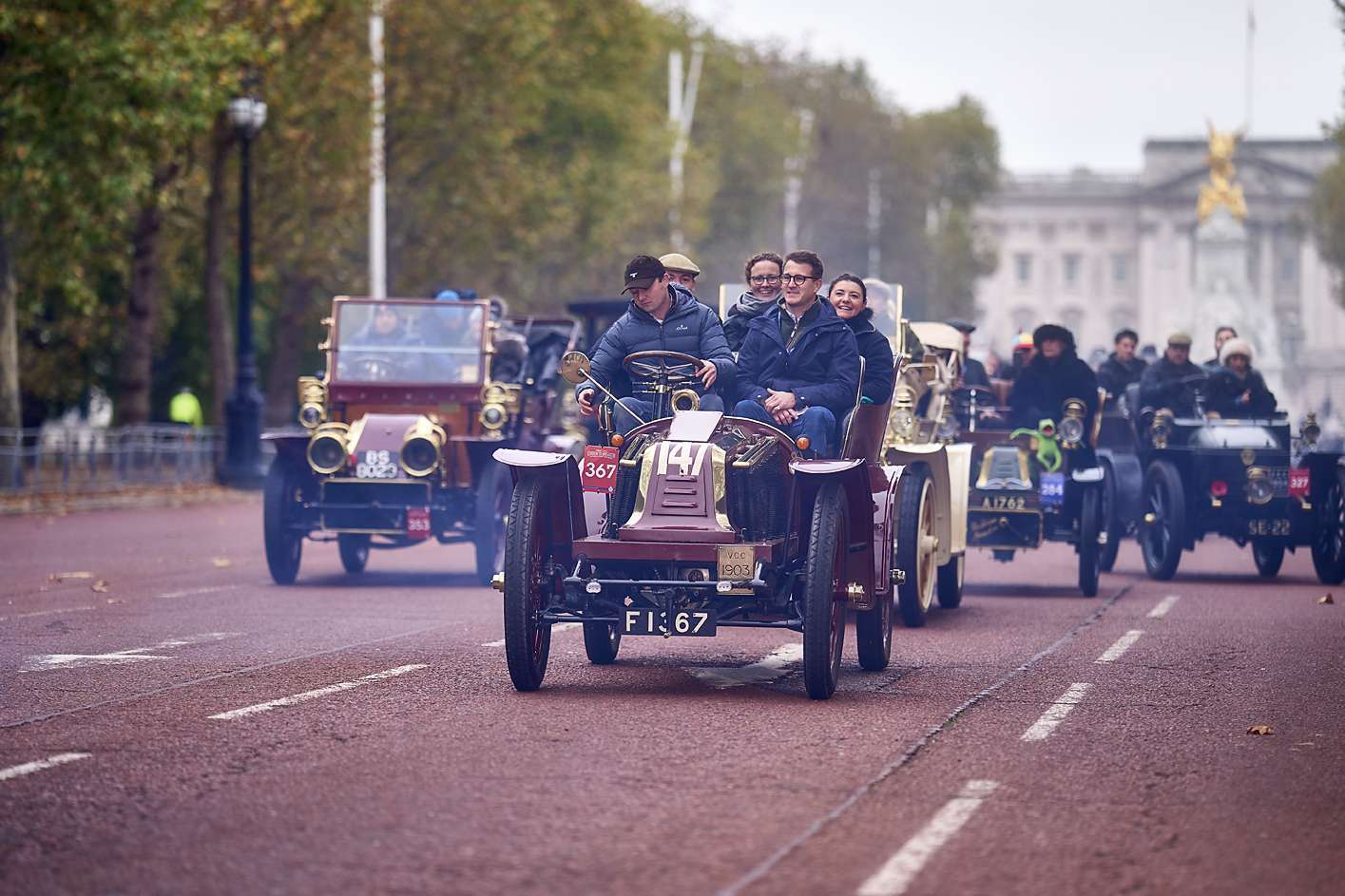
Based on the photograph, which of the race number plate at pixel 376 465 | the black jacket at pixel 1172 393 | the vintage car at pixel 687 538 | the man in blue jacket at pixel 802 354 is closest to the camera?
the vintage car at pixel 687 538

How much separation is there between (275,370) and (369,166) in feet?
26.8

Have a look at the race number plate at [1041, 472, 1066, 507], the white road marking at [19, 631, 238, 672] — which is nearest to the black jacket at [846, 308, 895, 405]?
the white road marking at [19, 631, 238, 672]

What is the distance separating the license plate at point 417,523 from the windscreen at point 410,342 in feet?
5.68

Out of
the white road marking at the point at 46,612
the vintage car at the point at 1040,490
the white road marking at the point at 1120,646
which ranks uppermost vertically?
the vintage car at the point at 1040,490

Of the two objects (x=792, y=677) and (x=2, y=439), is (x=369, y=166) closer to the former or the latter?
(x=2, y=439)

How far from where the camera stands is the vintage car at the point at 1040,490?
690 inches

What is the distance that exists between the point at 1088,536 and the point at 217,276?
25829 millimetres

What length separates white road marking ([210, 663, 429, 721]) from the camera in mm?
9723

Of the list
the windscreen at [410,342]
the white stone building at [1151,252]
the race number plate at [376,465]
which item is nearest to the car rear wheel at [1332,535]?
the windscreen at [410,342]

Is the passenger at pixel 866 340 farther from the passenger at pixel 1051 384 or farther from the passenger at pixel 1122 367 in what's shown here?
the passenger at pixel 1122 367

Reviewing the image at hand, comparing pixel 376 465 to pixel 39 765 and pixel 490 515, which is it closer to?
pixel 490 515

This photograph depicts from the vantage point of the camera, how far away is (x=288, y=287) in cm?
5031

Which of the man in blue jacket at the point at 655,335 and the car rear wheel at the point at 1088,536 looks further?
the car rear wheel at the point at 1088,536

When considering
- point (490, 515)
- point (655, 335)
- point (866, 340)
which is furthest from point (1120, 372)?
point (655, 335)
